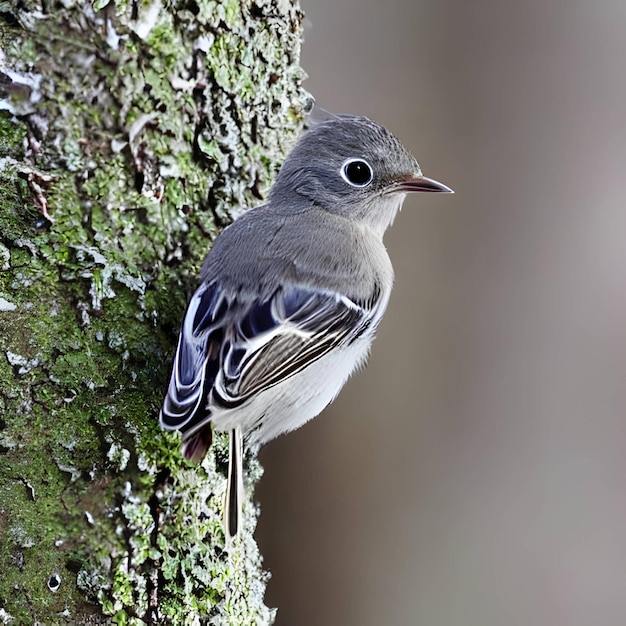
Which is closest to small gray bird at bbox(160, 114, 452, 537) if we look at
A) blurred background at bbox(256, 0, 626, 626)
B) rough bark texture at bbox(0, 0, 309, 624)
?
rough bark texture at bbox(0, 0, 309, 624)

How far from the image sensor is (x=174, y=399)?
5.30ft

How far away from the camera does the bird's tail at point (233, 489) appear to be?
5.66 feet

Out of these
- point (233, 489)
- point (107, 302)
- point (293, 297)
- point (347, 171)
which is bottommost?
point (233, 489)

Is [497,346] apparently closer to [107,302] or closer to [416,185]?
[416,185]

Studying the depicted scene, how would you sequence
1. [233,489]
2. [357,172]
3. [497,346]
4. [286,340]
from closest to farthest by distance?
1. [233,489]
2. [286,340]
3. [357,172]
4. [497,346]

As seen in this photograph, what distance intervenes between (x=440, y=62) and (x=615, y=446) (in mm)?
1735

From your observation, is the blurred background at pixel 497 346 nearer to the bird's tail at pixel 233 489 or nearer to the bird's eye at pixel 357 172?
the bird's eye at pixel 357 172

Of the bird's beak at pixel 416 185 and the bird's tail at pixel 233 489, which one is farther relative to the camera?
the bird's beak at pixel 416 185

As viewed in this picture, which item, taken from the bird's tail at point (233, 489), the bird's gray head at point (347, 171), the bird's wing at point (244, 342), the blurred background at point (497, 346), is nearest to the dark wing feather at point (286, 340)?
the bird's wing at point (244, 342)

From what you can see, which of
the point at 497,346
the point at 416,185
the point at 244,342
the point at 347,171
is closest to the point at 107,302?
the point at 244,342

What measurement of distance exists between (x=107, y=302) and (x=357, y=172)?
Answer: 862 millimetres

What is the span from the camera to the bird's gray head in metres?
2.29

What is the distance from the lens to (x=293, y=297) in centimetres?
193

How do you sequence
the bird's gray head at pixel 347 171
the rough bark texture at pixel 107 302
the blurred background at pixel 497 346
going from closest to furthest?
the rough bark texture at pixel 107 302
the bird's gray head at pixel 347 171
the blurred background at pixel 497 346
